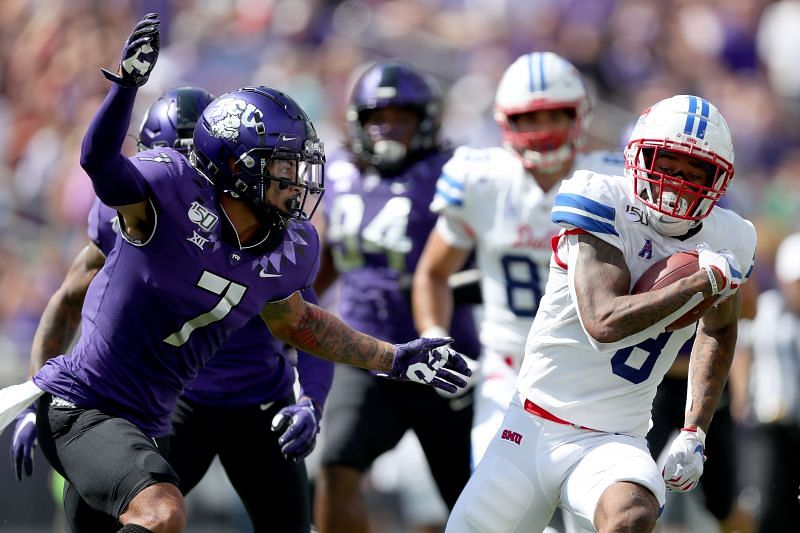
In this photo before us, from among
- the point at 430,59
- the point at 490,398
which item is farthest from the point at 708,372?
the point at 430,59

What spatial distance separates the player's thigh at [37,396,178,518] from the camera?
407cm

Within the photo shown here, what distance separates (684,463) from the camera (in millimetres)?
4434

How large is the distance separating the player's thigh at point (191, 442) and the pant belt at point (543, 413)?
1.41 metres

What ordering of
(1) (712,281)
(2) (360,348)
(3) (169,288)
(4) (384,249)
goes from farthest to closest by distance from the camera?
1. (4) (384,249)
2. (2) (360,348)
3. (3) (169,288)
4. (1) (712,281)

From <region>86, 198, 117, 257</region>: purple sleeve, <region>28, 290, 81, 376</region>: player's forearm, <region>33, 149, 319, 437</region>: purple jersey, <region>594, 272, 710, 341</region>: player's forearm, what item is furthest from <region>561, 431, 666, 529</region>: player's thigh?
<region>28, 290, 81, 376</region>: player's forearm

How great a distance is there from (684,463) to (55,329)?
2.19 meters

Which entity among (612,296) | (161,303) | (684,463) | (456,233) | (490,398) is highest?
(612,296)

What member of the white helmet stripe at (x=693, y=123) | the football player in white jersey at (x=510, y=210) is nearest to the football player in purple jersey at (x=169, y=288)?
the white helmet stripe at (x=693, y=123)

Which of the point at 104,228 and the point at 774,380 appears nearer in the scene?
the point at 104,228

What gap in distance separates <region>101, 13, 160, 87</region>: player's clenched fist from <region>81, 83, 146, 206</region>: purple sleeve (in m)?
0.03

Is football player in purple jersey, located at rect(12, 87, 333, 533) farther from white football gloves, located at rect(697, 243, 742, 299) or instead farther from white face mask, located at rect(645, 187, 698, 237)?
white football gloves, located at rect(697, 243, 742, 299)

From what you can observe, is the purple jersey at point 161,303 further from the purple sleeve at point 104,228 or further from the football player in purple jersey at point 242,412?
the football player in purple jersey at point 242,412

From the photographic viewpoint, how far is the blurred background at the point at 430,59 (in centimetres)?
1116

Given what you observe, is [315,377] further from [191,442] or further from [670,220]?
[670,220]
